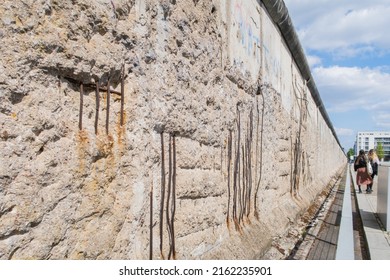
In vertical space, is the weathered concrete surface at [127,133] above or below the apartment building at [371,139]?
below

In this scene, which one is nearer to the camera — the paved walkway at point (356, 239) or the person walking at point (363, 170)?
the paved walkway at point (356, 239)

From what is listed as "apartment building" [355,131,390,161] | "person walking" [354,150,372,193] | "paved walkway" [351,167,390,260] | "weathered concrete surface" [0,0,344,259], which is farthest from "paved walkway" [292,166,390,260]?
"apartment building" [355,131,390,161]

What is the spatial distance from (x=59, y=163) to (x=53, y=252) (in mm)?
405

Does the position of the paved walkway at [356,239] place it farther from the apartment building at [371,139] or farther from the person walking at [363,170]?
the apartment building at [371,139]

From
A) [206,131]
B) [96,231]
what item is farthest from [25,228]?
[206,131]

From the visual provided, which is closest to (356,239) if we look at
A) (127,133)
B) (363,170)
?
(127,133)

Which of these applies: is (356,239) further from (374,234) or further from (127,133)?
(127,133)

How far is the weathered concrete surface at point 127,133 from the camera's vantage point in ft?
5.60

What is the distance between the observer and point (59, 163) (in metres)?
1.88

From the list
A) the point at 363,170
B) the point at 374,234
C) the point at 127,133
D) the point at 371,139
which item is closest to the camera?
the point at 127,133

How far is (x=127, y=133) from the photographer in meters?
2.34

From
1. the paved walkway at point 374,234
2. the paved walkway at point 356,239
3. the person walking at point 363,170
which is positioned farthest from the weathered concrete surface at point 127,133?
the person walking at point 363,170

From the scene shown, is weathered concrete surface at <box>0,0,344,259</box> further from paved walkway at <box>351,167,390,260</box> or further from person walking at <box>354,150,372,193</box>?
person walking at <box>354,150,372,193</box>
